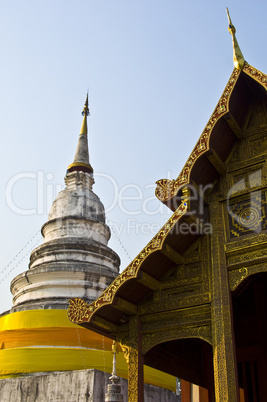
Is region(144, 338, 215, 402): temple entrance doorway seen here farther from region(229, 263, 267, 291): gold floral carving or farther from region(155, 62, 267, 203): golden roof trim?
region(155, 62, 267, 203): golden roof trim

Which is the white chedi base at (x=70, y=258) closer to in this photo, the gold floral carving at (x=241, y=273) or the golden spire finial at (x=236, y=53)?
the gold floral carving at (x=241, y=273)

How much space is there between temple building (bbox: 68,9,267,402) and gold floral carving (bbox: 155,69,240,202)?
0.02m

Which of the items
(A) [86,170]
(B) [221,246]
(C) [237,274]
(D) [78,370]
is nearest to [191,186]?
(B) [221,246]

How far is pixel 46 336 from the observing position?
13.2 m

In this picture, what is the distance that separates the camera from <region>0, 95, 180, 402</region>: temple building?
1175 centimetres

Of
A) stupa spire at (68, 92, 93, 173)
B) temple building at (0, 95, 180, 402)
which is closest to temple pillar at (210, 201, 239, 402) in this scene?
temple building at (0, 95, 180, 402)

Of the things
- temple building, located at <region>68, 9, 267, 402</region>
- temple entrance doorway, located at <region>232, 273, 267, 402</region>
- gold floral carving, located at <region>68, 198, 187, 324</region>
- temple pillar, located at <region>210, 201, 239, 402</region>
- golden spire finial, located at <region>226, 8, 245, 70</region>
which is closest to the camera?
temple pillar, located at <region>210, 201, 239, 402</region>

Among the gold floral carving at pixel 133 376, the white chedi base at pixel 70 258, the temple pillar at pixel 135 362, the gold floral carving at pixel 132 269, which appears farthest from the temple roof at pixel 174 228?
the white chedi base at pixel 70 258

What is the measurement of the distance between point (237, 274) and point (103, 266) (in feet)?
34.1

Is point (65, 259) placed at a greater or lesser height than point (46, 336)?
greater

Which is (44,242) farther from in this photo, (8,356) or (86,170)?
(8,356)

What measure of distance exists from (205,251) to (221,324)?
A: 3.87 ft

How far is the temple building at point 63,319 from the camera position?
1175cm

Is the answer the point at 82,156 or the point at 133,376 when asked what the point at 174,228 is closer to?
the point at 133,376
